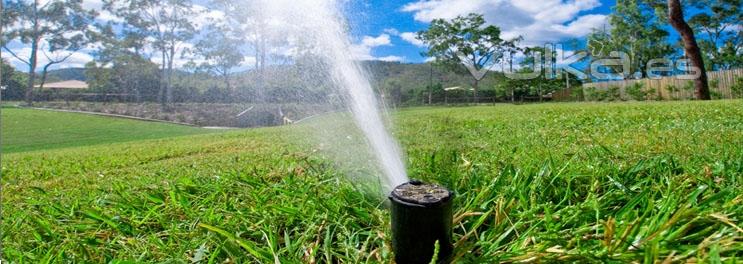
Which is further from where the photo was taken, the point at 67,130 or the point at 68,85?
the point at 68,85

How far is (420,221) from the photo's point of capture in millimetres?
1025

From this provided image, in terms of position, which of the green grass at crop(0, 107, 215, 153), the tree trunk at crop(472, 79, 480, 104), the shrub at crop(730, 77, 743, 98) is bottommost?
the green grass at crop(0, 107, 215, 153)

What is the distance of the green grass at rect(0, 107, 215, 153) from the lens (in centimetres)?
1288

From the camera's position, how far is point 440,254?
113 cm

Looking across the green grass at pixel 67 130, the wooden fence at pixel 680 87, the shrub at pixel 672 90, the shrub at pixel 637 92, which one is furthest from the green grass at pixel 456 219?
the shrub at pixel 637 92

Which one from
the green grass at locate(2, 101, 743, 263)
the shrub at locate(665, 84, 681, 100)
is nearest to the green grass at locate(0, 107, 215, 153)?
the green grass at locate(2, 101, 743, 263)

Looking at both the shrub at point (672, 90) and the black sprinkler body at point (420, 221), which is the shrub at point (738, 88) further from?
the black sprinkler body at point (420, 221)

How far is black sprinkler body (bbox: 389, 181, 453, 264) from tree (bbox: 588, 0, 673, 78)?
115 ft

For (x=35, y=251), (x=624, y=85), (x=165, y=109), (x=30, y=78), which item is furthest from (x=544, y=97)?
(x=35, y=251)

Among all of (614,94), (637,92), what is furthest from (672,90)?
(614,94)

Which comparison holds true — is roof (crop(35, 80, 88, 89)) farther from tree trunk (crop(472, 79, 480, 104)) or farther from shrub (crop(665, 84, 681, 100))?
shrub (crop(665, 84, 681, 100))

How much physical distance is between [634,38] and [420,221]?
39.1 meters

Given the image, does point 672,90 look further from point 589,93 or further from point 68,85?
point 68,85

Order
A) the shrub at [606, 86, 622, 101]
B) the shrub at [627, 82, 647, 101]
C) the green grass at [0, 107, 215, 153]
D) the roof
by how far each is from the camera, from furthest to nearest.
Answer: the roof, the shrub at [606, 86, 622, 101], the shrub at [627, 82, 647, 101], the green grass at [0, 107, 215, 153]
